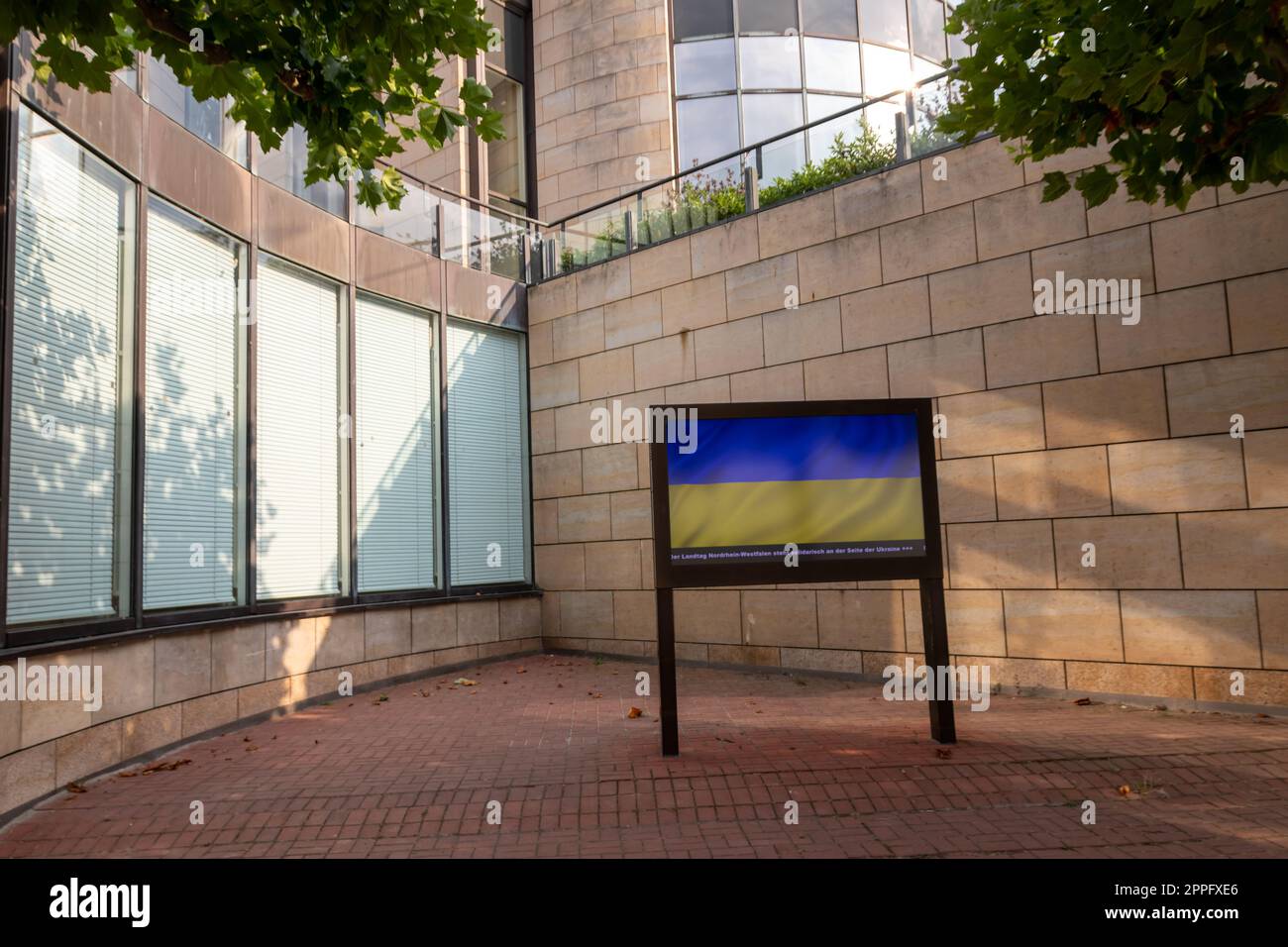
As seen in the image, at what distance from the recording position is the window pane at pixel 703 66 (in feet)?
73.0

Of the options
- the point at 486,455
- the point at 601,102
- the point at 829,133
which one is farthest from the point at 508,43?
the point at 829,133

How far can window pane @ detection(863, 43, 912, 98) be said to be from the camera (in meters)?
22.8

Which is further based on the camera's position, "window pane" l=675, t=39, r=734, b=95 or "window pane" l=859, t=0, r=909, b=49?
"window pane" l=859, t=0, r=909, b=49

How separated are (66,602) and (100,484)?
108 cm

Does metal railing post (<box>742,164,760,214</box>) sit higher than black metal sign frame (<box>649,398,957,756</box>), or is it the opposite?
metal railing post (<box>742,164,760,214</box>)

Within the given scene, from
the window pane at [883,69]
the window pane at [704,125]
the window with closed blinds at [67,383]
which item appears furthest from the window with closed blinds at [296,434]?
the window pane at [883,69]

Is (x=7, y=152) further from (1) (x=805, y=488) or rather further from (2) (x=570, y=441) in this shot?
→ (2) (x=570, y=441)

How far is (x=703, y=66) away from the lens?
73.2 ft

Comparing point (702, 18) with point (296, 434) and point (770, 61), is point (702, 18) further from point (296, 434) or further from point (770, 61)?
point (296, 434)

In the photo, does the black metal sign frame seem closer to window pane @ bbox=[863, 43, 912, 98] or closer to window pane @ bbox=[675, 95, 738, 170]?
window pane @ bbox=[675, 95, 738, 170]

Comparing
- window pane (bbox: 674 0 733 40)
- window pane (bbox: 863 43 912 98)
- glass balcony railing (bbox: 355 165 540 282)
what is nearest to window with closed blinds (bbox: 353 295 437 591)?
glass balcony railing (bbox: 355 165 540 282)

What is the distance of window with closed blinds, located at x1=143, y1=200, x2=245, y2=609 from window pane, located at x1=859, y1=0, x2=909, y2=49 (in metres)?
17.6

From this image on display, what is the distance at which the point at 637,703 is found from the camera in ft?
33.6

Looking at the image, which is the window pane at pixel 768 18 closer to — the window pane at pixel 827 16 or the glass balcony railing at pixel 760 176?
the window pane at pixel 827 16
